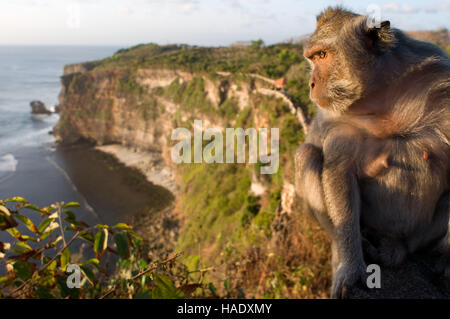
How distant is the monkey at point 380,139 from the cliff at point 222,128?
746 millimetres

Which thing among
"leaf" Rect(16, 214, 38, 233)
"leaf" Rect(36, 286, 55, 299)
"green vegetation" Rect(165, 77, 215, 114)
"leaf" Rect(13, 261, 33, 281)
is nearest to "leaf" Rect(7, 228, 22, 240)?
"leaf" Rect(16, 214, 38, 233)

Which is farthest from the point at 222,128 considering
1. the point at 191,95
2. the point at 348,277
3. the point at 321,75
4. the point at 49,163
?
the point at 348,277

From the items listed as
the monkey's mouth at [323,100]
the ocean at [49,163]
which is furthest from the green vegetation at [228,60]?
the monkey's mouth at [323,100]

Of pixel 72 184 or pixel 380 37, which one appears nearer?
pixel 380 37

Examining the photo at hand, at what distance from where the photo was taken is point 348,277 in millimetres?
3352

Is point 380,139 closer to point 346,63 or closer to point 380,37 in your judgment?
point 346,63

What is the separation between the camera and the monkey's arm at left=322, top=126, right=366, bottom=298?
3398 mm

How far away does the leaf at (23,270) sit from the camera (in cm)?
251

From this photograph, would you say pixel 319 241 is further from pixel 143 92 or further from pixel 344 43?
pixel 143 92

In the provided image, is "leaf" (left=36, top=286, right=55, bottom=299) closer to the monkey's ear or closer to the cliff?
the cliff

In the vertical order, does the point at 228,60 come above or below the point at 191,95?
above

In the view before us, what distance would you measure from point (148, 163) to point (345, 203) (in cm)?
5002

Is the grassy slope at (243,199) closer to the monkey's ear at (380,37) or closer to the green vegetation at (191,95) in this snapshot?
the green vegetation at (191,95)
